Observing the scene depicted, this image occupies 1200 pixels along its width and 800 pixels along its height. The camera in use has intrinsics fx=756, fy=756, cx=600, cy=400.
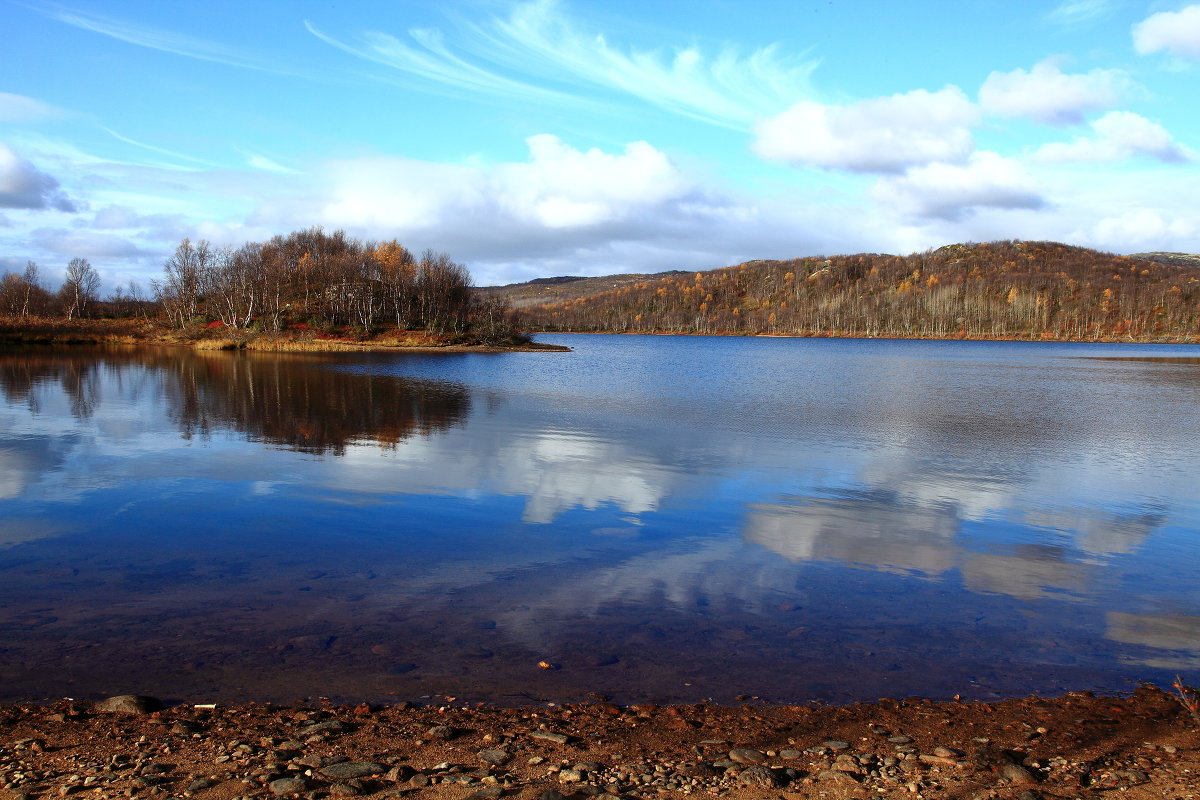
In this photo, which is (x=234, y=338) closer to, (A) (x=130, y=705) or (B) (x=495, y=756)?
(A) (x=130, y=705)

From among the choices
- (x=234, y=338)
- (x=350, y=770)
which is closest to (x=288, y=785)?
(x=350, y=770)

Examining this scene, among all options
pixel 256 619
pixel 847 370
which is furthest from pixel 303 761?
pixel 847 370

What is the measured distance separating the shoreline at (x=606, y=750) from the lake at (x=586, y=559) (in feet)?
1.42

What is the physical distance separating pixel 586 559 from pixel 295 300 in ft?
287

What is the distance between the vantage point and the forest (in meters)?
80.9

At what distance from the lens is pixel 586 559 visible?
985 centimetres

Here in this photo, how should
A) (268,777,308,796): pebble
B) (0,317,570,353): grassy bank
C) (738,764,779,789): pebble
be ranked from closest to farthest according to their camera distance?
(268,777,308,796): pebble, (738,764,779,789): pebble, (0,317,570,353): grassy bank

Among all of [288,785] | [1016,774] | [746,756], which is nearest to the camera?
[288,785]

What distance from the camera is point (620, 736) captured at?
17.7 feet

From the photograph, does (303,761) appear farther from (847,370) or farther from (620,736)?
(847,370)

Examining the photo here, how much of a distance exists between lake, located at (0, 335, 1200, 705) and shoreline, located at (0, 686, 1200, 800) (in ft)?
1.42

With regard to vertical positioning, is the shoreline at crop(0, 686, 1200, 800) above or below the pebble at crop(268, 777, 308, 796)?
below

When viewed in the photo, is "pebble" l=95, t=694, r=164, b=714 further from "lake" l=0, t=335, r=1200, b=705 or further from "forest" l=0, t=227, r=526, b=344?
"forest" l=0, t=227, r=526, b=344

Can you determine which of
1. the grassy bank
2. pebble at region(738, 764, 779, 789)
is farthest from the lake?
the grassy bank
